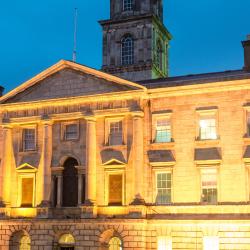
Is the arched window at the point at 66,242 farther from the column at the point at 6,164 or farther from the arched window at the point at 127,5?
the arched window at the point at 127,5

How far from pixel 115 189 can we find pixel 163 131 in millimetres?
4904

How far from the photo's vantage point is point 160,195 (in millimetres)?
36094

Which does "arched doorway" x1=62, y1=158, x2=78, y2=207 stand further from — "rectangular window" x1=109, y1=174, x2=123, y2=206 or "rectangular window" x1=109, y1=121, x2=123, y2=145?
"rectangular window" x1=109, y1=121, x2=123, y2=145

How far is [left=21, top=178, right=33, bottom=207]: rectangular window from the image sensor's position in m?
39.3

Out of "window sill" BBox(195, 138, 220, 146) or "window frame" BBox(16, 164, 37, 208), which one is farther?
"window frame" BBox(16, 164, 37, 208)

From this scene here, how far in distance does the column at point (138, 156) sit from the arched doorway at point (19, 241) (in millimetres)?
8570

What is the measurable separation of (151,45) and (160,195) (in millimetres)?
17688

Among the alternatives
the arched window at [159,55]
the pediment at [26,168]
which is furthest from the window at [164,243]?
the arched window at [159,55]

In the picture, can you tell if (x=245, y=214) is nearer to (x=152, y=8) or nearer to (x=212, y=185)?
(x=212, y=185)

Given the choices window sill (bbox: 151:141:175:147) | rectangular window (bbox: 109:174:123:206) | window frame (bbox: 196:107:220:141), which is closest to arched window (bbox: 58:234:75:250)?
rectangular window (bbox: 109:174:123:206)

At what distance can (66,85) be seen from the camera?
39625mm

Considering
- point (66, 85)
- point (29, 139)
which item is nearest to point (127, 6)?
point (66, 85)

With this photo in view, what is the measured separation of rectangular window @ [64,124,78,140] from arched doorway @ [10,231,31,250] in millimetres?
7194

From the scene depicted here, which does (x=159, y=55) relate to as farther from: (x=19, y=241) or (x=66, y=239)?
(x=19, y=241)
